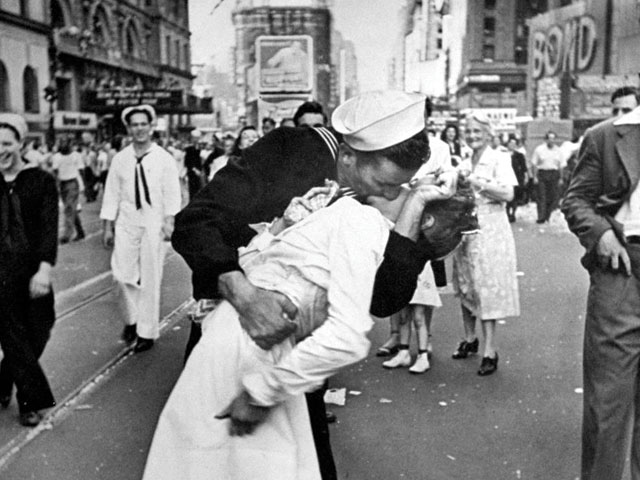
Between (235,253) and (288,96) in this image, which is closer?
(235,253)

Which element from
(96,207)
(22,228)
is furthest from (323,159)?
(96,207)

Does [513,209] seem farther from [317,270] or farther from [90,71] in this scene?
[90,71]

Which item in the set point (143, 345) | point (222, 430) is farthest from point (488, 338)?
point (222, 430)

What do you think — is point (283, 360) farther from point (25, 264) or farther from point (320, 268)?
point (25, 264)

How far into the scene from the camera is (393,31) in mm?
5547

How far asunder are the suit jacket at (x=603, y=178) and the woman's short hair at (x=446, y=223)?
1.30 metres

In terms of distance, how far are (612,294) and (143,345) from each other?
4296 mm

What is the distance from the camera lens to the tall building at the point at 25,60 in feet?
95.6

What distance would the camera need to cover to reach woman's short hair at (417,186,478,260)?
2244 millimetres

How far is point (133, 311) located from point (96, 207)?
55.1 feet

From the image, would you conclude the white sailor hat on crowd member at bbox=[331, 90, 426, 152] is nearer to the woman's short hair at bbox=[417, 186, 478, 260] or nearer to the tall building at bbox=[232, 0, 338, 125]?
the woman's short hair at bbox=[417, 186, 478, 260]

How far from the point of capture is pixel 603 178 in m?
3.44

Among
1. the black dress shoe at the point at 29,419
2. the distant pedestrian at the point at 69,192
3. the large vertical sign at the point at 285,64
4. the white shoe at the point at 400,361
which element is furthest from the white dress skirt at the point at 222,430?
the large vertical sign at the point at 285,64

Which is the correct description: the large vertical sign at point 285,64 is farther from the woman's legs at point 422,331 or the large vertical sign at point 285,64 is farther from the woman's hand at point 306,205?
the woman's hand at point 306,205
